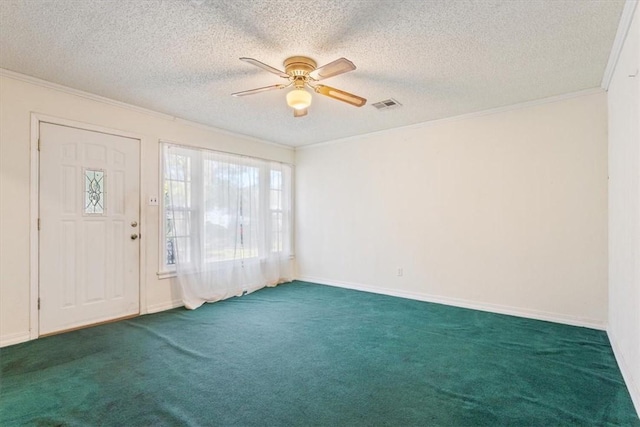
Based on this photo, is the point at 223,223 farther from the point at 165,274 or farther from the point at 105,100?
the point at 105,100

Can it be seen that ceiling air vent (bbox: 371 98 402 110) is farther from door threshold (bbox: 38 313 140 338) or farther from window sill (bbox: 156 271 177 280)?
door threshold (bbox: 38 313 140 338)

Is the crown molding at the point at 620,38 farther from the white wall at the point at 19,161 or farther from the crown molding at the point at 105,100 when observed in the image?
the white wall at the point at 19,161

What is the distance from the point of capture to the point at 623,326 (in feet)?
8.11

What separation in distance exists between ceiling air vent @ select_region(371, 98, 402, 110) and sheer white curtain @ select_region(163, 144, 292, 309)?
2.29 meters

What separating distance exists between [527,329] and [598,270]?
95cm

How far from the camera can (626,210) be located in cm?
235

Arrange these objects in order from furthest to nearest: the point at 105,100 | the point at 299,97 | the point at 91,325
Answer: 1. the point at 105,100
2. the point at 91,325
3. the point at 299,97

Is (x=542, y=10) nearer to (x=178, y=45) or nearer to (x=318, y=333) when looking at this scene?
(x=178, y=45)

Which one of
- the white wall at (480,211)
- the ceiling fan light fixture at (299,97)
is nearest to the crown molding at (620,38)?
the white wall at (480,211)

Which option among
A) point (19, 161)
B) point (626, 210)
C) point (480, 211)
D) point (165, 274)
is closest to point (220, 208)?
point (165, 274)

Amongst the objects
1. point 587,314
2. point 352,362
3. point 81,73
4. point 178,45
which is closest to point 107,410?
point 352,362

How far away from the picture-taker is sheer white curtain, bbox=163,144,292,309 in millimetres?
4312

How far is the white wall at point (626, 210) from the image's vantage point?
6.69 ft

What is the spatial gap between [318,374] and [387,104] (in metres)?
2.94
